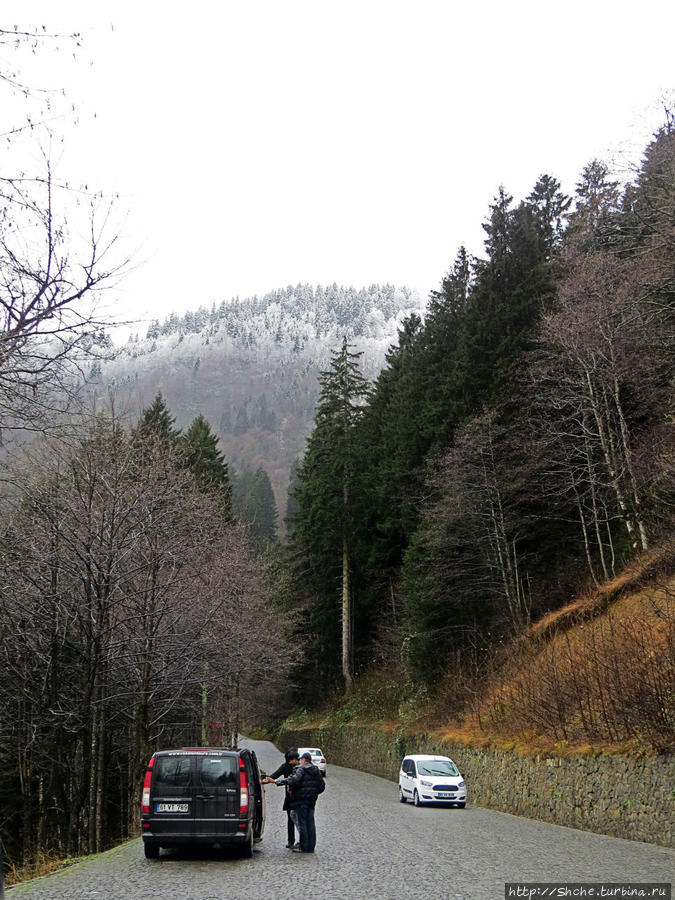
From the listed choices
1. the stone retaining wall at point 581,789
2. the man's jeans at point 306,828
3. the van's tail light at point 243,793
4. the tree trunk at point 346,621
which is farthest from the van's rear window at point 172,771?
the tree trunk at point 346,621

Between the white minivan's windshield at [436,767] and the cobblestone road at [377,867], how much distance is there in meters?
6.07

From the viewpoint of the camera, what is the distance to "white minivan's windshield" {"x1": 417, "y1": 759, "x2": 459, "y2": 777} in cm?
2147

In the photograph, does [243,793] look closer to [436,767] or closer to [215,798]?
[215,798]

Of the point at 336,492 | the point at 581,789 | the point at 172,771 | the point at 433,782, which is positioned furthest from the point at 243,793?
the point at 336,492

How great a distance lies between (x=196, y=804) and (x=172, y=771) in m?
0.62

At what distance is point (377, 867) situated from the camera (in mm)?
10117

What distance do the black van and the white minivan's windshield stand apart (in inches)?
460

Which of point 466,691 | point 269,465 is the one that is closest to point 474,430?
point 466,691

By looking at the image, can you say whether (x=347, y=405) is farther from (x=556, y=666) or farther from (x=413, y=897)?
(x=413, y=897)

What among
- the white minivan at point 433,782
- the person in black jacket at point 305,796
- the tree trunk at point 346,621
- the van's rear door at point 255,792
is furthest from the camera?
the tree trunk at point 346,621

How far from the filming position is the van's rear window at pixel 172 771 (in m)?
10.8

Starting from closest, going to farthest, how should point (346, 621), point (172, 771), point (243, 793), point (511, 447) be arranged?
point (243, 793), point (172, 771), point (511, 447), point (346, 621)

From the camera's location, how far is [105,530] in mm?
17250

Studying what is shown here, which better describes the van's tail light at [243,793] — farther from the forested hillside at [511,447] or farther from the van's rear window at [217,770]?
the forested hillside at [511,447]
